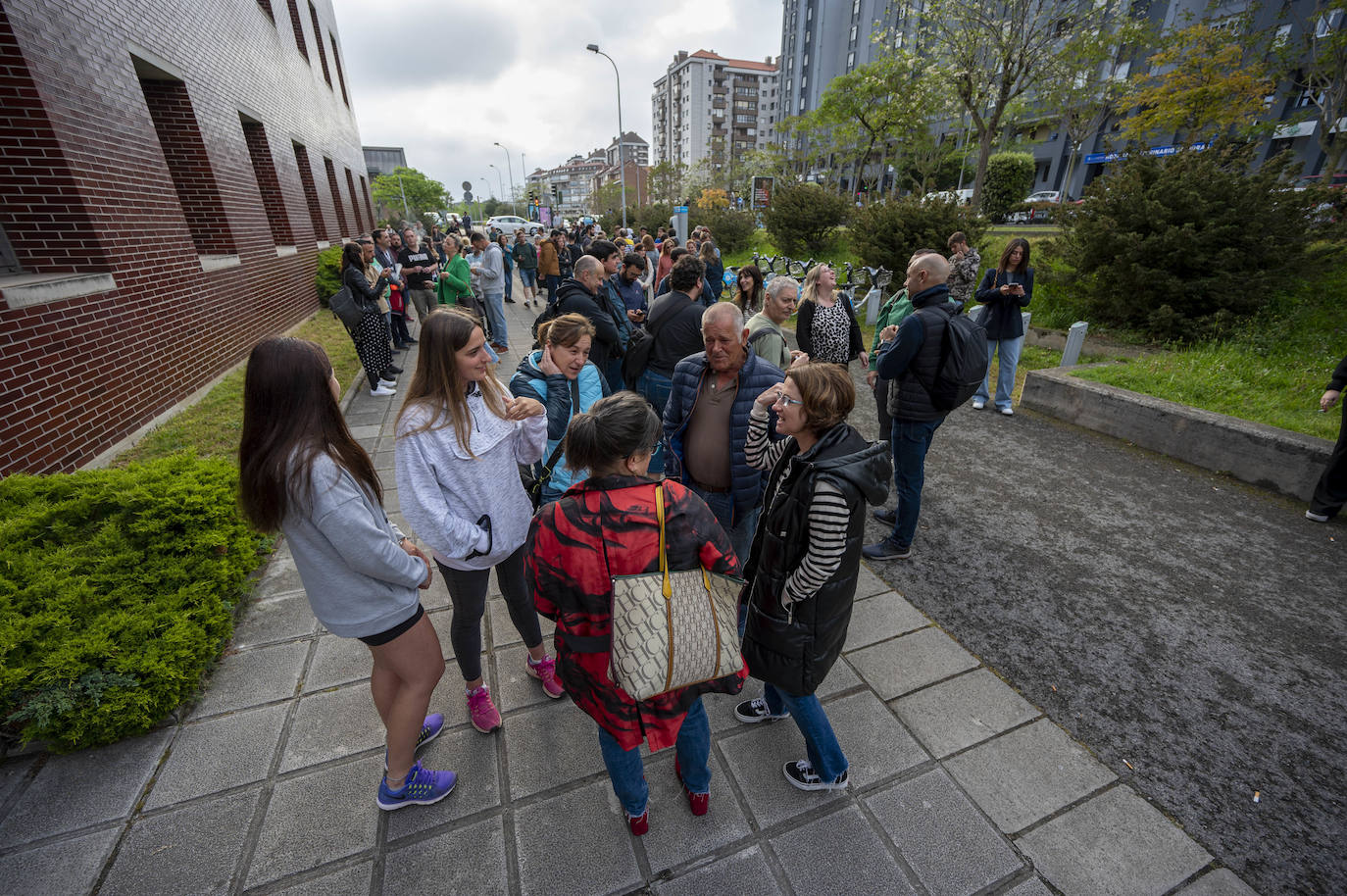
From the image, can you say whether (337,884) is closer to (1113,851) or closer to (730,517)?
(730,517)

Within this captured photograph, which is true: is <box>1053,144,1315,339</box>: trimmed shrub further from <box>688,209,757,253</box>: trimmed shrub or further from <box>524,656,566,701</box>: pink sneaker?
<box>688,209,757,253</box>: trimmed shrub

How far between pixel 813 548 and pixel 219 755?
281cm

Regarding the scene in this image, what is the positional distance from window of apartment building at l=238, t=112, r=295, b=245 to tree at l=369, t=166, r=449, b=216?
2428 inches

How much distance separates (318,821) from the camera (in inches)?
87.0

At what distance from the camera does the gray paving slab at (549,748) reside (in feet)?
7.86

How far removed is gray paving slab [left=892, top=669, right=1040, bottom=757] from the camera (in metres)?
2.61

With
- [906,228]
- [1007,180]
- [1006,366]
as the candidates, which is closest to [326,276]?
[906,228]

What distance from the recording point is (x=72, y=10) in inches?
200

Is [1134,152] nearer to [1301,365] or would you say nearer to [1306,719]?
[1301,365]

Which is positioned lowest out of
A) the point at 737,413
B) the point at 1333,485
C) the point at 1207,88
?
the point at 1333,485

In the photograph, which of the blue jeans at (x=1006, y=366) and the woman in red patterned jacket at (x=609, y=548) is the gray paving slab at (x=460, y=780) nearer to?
the woman in red patterned jacket at (x=609, y=548)

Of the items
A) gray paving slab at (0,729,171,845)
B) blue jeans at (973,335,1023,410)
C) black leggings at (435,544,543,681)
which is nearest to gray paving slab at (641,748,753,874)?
black leggings at (435,544,543,681)

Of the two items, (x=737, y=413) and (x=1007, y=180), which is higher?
(x=1007, y=180)

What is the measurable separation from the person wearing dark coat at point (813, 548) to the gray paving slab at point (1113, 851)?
78cm
